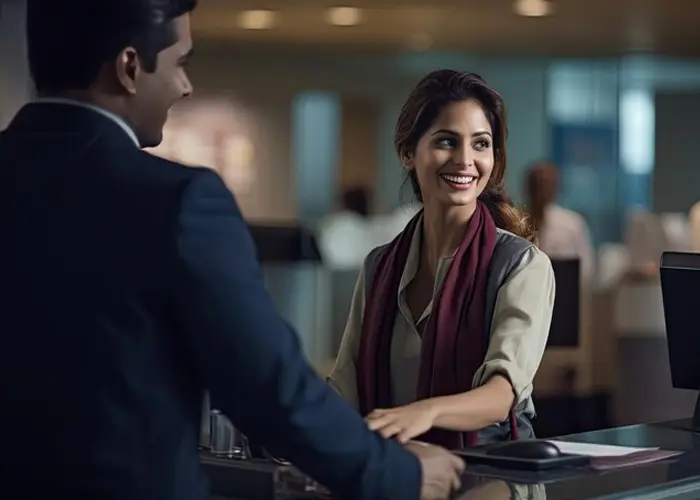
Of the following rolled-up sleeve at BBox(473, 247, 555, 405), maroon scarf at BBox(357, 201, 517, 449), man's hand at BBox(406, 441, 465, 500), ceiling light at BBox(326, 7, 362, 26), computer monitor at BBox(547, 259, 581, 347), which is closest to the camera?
man's hand at BBox(406, 441, 465, 500)

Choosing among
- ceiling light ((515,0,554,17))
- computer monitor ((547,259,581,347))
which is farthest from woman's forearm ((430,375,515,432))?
ceiling light ((515,0,554,17))

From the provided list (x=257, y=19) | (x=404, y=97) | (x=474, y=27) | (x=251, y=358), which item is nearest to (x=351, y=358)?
(x=251, y=358)

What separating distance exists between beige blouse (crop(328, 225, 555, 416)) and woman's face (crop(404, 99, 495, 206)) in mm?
133

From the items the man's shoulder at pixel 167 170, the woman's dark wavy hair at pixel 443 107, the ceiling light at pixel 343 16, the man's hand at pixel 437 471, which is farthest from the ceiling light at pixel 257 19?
the man's shoulder at pixel 167 170

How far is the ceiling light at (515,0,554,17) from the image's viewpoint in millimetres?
10173

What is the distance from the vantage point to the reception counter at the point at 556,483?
2227 millimetres

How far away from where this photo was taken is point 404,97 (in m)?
14.3

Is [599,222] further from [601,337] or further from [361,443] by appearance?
[361,443]

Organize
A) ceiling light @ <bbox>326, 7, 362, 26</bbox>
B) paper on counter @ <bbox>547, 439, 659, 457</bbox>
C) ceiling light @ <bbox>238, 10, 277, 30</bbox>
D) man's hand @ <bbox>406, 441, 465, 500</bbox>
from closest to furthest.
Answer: man's hand @ <bbox>406, 441, 465, 500</bbox> < paper on counter @ <bbox>547, 439, 659, 457</bbox> < ceiling light @ <bbox>326, 7, 362, 26</bbox> < ceiling light @ <bbox>238, 10, 277, 30</bbox>

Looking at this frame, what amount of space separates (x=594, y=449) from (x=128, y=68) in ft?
4.07

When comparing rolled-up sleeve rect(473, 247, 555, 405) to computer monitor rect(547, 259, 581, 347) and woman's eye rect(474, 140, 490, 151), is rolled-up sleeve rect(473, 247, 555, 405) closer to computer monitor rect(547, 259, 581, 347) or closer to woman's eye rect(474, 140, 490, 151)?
woman's eye rect(474, 140, 490, 151)

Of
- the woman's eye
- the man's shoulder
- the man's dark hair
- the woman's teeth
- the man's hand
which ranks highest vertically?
the man's dark hair

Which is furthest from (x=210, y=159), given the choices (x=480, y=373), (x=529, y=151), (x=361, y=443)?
(x=361, y=443)

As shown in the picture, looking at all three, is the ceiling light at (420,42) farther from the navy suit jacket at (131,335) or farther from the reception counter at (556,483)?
the navy suit jacket at (131,335)
